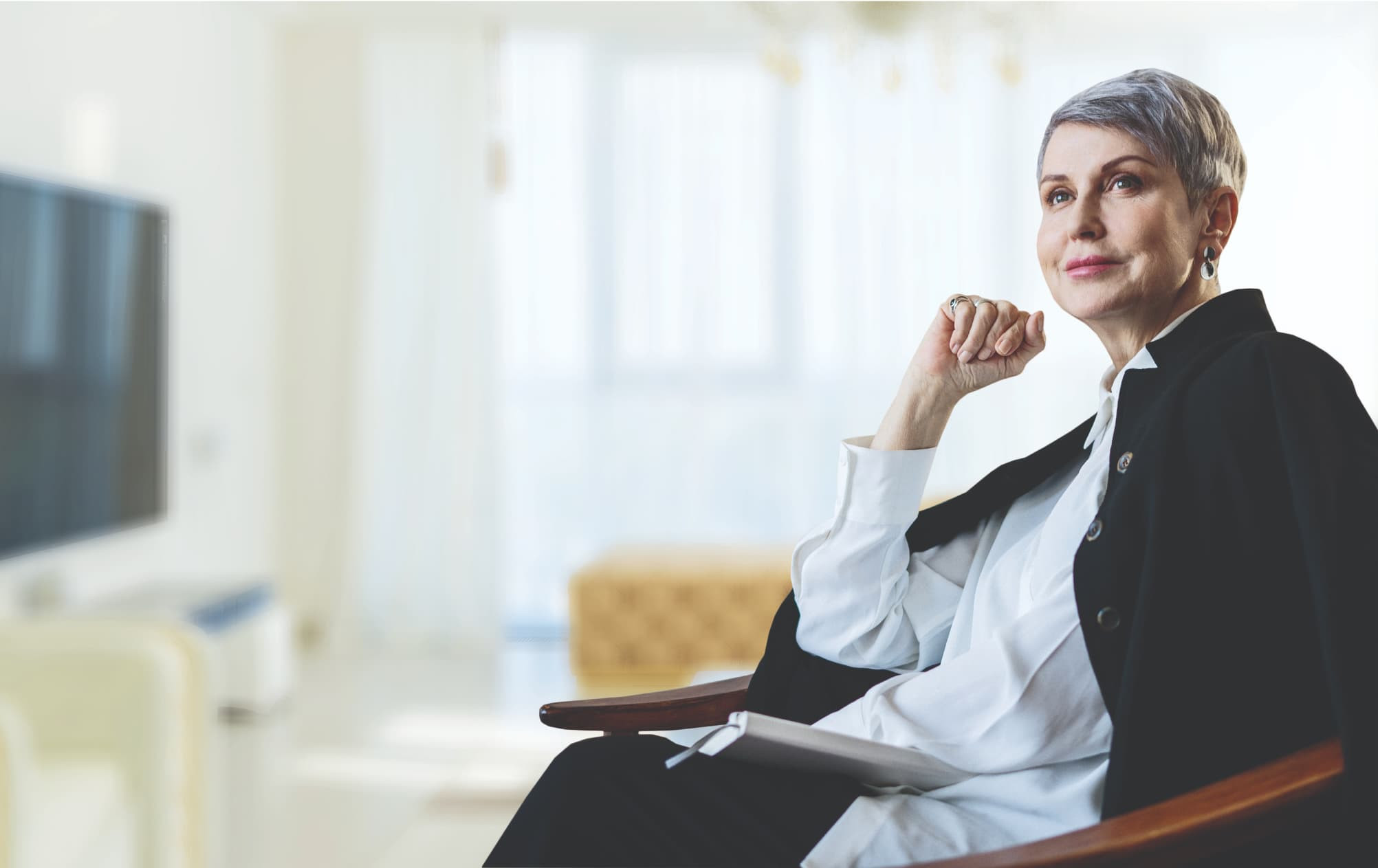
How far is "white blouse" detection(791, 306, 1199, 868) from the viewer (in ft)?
3.72

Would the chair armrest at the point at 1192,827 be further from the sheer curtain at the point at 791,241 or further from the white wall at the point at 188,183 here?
the sheer curtain at the point at 791,241

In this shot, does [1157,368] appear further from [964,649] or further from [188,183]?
[188,183]

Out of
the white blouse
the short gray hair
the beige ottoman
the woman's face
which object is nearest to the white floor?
the beige ottoman

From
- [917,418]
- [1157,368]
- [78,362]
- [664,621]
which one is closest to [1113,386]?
[1157,368]

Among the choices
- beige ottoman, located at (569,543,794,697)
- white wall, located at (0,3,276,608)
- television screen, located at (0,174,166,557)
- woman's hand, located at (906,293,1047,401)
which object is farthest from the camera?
beige ottoman, located at (569,543,794,697)

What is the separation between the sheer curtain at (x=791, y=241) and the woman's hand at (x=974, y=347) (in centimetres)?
352

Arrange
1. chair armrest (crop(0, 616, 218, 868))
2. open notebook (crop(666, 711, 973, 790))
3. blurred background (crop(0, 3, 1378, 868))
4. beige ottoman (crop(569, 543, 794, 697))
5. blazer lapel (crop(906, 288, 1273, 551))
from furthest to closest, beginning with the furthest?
blurred background (crop(0, 3, 1378, 868)), beige ottoman (crop(569, 543, 794, 697)), chair armrest (crop(0, 616, 218, 868)), blazer lapel (crop(906, 288, 1273, 551)), open notebook (crop(666, 711, 973, 790))

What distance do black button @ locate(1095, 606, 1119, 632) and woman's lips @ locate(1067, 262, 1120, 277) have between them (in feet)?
1.22

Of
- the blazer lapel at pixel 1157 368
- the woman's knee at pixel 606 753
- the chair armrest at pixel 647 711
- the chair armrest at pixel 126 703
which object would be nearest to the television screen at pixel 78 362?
the chair armrest at pixel 126 703

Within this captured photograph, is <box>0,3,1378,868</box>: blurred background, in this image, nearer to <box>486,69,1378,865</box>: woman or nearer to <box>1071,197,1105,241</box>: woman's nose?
<box>486,69,1378,865</box>: woman

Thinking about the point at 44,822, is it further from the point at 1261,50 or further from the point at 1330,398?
the point at 1261,50

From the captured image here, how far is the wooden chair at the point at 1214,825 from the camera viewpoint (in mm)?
941

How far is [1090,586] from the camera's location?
43.1 inches

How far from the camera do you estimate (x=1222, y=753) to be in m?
1.05
